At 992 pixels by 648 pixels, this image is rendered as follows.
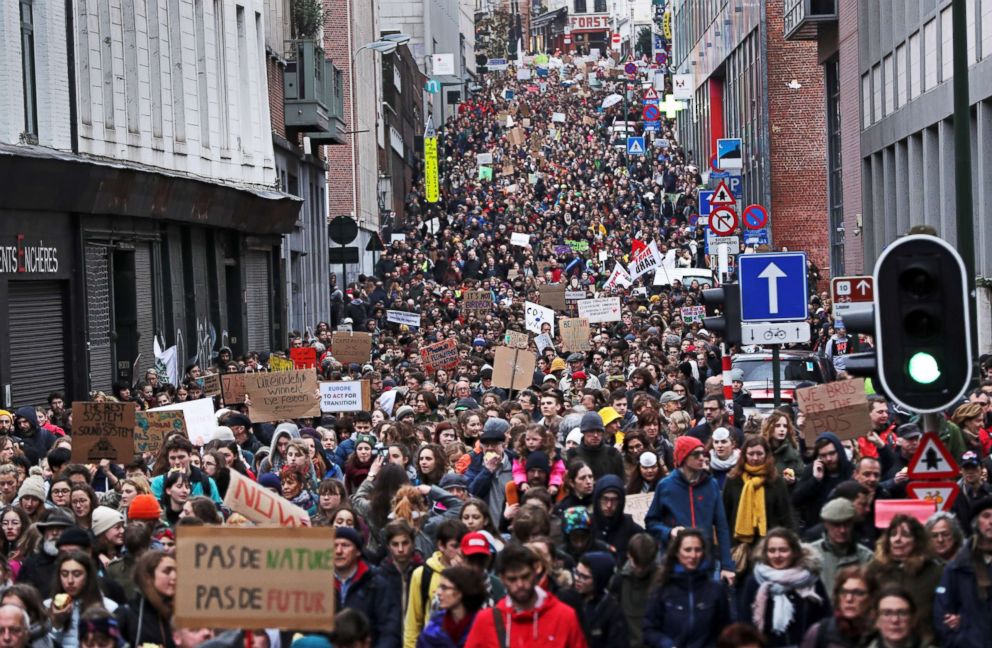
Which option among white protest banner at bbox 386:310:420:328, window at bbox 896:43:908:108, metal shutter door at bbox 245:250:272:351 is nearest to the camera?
white protest banner at bbox 386:310:420:328

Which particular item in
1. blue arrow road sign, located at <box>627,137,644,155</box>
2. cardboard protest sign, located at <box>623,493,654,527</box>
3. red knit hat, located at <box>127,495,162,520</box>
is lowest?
cardboard protest sign, located at <box>623,493,654,527</box>

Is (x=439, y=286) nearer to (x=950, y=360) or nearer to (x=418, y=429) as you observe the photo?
(x=418, y=429)

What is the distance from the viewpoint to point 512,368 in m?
24.4

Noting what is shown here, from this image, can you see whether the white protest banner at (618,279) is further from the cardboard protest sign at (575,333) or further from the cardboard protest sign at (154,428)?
the cardboard protest sign at (154,428)

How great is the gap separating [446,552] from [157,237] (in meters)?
22.9

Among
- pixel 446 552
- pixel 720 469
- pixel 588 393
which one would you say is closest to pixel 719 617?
pixel 446 552

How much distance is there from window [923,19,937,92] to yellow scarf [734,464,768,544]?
81.5ft

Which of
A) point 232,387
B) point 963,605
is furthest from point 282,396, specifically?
point 963,605

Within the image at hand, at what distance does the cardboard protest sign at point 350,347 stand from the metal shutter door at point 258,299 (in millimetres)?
10412

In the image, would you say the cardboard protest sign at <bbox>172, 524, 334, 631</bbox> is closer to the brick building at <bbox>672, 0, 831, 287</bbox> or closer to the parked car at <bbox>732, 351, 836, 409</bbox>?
the parked car at <bbox>732, 351, 836, 409</bbox>

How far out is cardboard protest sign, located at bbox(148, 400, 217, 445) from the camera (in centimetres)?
1886

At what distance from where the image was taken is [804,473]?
14523mm

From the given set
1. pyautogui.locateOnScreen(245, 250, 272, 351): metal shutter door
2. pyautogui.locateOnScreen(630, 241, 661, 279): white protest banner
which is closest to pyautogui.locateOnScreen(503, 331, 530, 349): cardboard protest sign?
pyautogui.locateOnScreen(630, 241, 661, 279): white protest banner

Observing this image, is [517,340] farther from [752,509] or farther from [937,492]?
[937,492]
